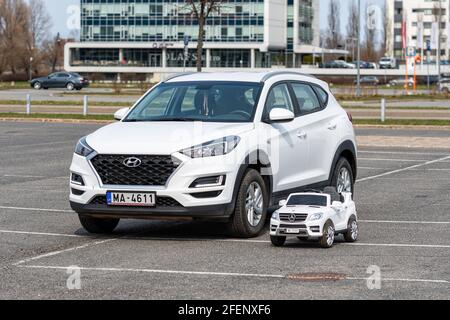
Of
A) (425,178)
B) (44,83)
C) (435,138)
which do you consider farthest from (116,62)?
(425,178)

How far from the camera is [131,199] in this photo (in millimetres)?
11273

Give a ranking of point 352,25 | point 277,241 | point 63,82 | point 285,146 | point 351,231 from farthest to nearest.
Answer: point 352,25 → point 63,82 → point 285,146 → point 351,231 → point 277,241

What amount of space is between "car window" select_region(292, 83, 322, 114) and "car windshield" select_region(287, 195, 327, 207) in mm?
2112

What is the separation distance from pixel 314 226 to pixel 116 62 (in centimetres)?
11626

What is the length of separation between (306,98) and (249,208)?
7.69 ft

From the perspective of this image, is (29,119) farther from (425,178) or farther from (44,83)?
(44,83)

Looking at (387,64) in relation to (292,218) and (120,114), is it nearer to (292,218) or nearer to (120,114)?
(120,114)

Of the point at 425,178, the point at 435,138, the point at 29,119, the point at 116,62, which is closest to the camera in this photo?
the point at 425,178

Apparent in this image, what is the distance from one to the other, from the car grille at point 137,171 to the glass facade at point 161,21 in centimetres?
10993

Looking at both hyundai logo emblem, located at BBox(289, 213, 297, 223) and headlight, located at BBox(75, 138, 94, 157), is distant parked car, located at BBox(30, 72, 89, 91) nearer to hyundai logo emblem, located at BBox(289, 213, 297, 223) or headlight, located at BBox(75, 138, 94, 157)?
headlight, located at BBox(75, 138, 94, 157)

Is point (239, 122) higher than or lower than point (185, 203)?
higher

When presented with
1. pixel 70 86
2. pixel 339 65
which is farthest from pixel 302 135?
pixel 339 65
